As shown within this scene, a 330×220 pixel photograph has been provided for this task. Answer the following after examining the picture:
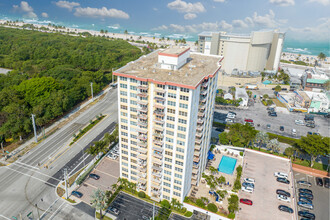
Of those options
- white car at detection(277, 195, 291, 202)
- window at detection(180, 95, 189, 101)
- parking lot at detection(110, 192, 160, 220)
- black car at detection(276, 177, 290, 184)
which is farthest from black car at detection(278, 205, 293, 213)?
window at detection(180, 95, 189, 101)

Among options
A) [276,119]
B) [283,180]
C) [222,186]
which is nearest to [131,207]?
[222,186]

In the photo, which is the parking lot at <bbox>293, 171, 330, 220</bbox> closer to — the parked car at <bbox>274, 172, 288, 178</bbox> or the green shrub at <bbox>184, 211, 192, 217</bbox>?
the parked car at <bbox>274, 172, 288, 178</bbox>

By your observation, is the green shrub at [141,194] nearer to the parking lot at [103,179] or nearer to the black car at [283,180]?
the parking lot at [103,179]

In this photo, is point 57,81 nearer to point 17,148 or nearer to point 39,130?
point 39,130

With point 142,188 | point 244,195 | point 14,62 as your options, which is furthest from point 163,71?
point 14,62

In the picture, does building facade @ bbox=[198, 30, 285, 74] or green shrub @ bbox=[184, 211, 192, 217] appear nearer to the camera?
green shrub @ bbox=[184, 211, 192, 217]

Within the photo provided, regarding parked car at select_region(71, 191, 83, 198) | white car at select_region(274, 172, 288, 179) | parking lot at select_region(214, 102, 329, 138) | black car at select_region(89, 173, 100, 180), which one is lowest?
parked car at select_region(71, 191, 83, 198)
